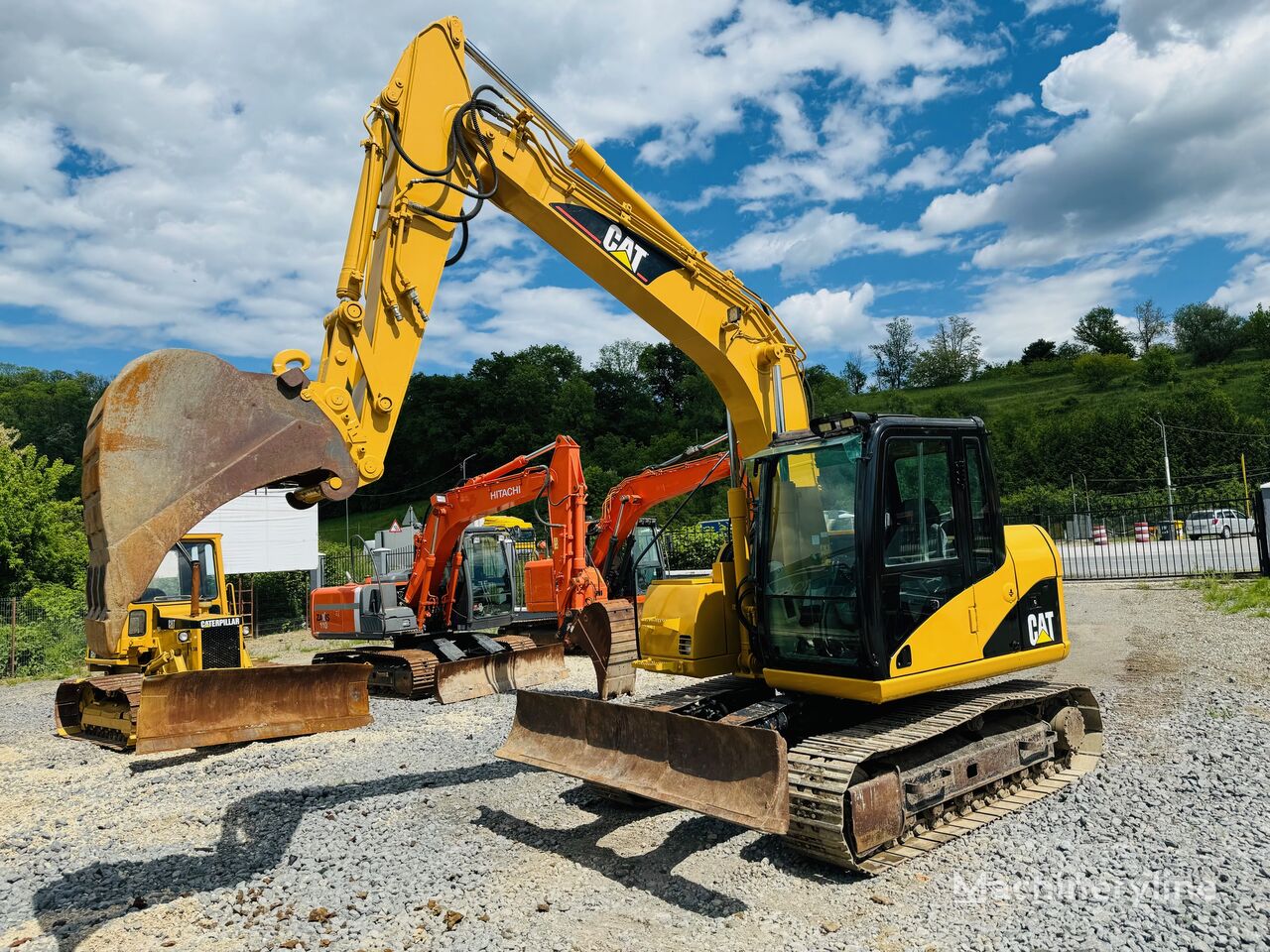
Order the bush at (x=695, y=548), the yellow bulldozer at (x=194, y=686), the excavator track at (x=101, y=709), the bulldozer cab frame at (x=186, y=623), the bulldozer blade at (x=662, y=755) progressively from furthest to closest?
the bush at (x=695, y=548) < the bulldozer cab frame at (x=186, y=623) < the excavator track at (x=101, y=709) < the yellow bulldozer at (x=194, y=686) < the bulldozer blade at (x=662, y=755)

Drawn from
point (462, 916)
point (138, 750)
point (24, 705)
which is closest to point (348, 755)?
point (138, 750)

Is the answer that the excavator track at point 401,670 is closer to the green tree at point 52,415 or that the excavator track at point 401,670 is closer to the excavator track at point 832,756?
the excavator track at point 832,756

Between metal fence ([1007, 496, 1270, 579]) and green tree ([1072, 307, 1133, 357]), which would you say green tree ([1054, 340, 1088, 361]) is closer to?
green tree ([1072, 307, 1133, 357])

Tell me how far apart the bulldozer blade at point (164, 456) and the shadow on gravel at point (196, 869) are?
1991mm

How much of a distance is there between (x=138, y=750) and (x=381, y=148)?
537cm

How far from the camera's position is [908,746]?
5102 mm

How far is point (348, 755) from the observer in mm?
8008

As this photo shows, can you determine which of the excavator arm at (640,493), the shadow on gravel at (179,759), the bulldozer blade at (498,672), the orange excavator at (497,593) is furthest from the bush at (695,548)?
the shadow on gravel at (179,759)

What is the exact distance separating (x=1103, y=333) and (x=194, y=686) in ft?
429

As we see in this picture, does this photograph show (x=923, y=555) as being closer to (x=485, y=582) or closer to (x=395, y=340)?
(x=395, y=340)

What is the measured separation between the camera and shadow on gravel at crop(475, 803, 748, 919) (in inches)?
180

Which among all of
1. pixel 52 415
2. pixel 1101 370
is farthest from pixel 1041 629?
pixel 1101 370

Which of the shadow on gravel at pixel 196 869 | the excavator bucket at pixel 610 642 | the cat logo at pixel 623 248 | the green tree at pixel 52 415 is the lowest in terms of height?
the shadow on gravel at pixel 196 869

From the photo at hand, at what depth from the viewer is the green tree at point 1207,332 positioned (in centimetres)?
9538
